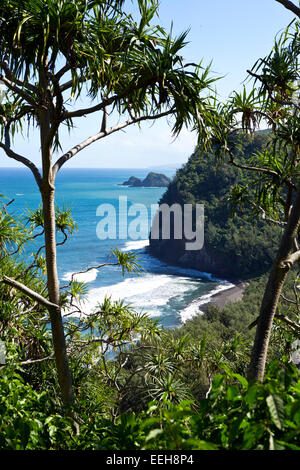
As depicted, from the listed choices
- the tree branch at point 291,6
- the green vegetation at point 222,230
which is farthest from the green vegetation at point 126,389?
the green vegetation at point 222,230

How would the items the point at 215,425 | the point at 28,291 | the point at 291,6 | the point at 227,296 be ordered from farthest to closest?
the point at 227,296 < the point at 28,291 < the point at 291,6 < the point at 215,425

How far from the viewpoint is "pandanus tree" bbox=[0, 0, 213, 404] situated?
1886 mm

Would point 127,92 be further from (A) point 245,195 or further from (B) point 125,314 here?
(B) point 125,314

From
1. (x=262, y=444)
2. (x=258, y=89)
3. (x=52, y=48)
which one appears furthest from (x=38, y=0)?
(x=262, y=444)

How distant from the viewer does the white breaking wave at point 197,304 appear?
23152 mm

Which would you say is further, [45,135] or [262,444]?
[45,135]

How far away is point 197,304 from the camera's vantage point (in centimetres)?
2534

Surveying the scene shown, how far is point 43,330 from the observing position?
3.28 m

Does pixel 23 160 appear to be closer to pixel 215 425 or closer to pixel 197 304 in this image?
pixel 215 425

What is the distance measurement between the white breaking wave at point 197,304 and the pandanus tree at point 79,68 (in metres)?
20.2

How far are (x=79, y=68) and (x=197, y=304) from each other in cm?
2403

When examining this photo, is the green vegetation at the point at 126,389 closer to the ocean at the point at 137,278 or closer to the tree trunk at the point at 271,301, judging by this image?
the tree trunk at the point at 271,301

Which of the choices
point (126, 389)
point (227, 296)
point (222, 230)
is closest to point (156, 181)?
point (222, 230)

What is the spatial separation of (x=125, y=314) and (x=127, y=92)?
1.85 meters
